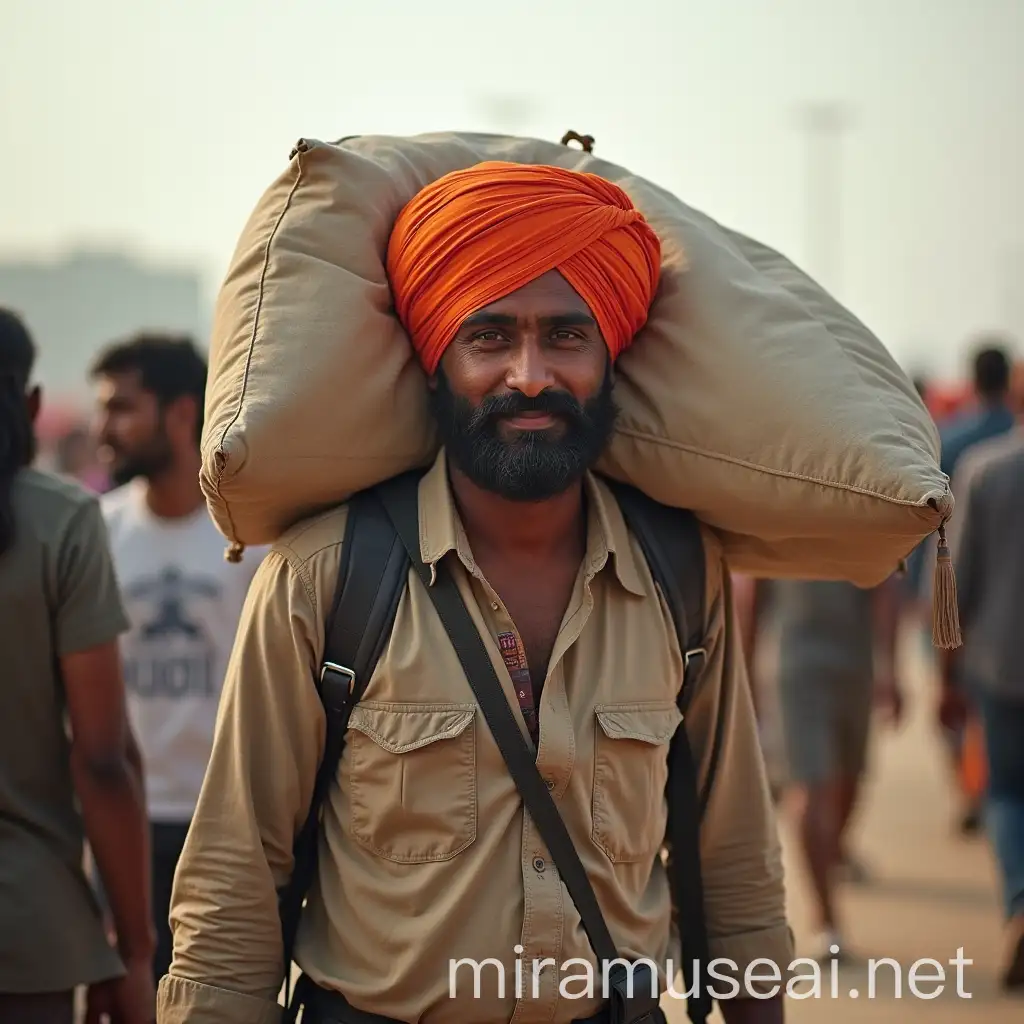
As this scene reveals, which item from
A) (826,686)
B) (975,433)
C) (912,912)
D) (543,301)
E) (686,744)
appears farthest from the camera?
(975,433)

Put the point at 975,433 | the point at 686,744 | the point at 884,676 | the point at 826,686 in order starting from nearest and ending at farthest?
the point at 686,744
the point at 826,686
the point at 884,676
the point at 975,433

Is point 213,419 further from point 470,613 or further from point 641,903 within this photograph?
point 641,903

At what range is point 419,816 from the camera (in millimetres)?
2688

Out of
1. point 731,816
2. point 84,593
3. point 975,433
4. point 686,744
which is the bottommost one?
point 975,433

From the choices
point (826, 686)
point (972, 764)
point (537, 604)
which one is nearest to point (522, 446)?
point (537, 604)

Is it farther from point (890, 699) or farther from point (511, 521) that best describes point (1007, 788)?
point (511, 521)

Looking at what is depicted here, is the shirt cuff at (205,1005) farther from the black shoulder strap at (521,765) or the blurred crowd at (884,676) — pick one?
the blurred crowd at (884,676)

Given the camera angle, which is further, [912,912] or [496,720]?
[912,912]

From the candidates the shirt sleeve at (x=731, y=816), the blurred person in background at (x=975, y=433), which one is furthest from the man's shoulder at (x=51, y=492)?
the blurred person in background at (x=975, y=433)

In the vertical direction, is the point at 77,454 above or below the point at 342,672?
below

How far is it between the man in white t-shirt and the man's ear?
92 cm

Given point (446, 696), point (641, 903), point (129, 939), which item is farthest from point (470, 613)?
point (129, 939)

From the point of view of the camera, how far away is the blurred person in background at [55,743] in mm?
3164

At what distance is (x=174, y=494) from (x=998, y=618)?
3.45m
